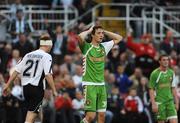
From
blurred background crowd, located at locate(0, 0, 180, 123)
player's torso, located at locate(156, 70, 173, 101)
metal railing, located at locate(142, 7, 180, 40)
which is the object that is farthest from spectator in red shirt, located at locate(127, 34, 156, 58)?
player's torso, located at locate(156, 70, 173, 101)

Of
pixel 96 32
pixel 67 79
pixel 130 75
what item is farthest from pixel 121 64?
pixel 96 32

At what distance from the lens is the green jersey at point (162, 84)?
2272cm

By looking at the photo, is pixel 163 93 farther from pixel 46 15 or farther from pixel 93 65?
pixel 46 15

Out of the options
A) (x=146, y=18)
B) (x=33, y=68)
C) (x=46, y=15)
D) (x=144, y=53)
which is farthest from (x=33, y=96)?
(x=146, y=18)

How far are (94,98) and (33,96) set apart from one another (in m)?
1.46

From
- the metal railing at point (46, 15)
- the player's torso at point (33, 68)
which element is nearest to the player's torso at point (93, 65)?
the player's torso at point (33, 68)

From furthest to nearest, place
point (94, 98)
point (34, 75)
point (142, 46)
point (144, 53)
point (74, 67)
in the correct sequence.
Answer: point (142, 46) → point (144, 53) → point (74, 67) → point (94, 98) → point (34, 75)

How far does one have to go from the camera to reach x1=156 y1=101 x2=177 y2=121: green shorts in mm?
22750

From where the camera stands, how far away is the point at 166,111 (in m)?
22.8

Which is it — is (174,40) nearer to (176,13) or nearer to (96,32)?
(176,13)

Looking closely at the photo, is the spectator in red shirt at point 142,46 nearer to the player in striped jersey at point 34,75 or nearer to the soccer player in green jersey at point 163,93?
the soccer player in green jersey at point 163,93

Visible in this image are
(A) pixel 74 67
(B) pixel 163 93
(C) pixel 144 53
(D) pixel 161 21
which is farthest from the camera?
(D) pixel 161 21

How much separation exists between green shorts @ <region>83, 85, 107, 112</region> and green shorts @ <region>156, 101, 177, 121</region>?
6.98ft

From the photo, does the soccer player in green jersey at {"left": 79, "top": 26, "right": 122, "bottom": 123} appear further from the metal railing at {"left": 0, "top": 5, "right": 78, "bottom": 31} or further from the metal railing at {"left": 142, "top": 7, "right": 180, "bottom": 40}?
the metal railing at {"left": 142, "top": 7, "right": 180, "bottom": 40}
